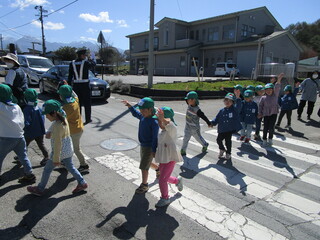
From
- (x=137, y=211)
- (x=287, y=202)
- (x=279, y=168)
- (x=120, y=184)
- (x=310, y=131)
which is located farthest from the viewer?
(x=310, y=131)

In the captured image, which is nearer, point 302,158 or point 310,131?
point 302,158

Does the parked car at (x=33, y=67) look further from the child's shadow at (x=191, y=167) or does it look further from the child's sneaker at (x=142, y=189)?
the child's sneaker at (x=142, y=189)

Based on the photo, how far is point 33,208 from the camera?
10.1 feet

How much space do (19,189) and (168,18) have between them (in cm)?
3480

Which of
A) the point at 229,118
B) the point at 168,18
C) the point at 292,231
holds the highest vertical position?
the point at 168,18

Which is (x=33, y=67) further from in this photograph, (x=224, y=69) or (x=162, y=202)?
(x=224, y=69)

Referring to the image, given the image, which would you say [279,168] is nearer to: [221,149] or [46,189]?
[221,149]

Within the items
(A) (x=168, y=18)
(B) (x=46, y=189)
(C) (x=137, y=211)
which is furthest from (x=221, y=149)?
(A) (x=168, y=18)

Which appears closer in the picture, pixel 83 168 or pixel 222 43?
pixel 83 168

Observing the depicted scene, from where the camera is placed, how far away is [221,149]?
5082 mm

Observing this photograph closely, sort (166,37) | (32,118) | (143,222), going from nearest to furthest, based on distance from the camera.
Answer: (143,222), (32,118), (166,37)

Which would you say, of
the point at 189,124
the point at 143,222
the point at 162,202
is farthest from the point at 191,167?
the point at 143,222

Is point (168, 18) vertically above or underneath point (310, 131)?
above

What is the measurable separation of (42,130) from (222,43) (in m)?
30.3
